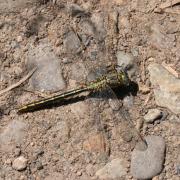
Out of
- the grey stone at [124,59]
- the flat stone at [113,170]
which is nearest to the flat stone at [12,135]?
the flat stone at [113,170]

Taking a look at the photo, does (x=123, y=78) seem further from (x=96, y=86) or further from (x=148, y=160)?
(x=148, y=160)

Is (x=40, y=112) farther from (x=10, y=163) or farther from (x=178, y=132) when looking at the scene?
(x=178, y=132)

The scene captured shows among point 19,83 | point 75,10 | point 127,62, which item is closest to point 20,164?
point 19,83

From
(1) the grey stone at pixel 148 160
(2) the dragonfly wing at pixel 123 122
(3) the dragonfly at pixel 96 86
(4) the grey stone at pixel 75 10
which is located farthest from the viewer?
(4) the grey stone at pixel 75 10

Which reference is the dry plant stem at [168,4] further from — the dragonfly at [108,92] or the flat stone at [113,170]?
the flat stone at [113,170]

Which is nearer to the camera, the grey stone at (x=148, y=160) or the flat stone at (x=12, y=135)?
the grey stone at (x=148, y=160)

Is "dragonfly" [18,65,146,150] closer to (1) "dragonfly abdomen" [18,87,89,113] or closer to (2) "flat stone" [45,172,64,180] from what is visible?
(1) "dragonfly abdomen" [18,87,89,113]

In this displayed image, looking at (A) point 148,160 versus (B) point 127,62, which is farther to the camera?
(B) point 127,62

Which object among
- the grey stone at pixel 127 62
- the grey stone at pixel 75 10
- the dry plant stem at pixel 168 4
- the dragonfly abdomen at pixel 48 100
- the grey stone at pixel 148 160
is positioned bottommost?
the grey stone at pixel 148 160
